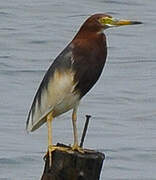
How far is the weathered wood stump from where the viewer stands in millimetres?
8570

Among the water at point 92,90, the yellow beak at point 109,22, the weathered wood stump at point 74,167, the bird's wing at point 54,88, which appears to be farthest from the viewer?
the water at point 92,90

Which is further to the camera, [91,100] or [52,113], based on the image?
[91,100]

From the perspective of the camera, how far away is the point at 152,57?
19859 mm

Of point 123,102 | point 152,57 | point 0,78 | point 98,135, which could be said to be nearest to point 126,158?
point 98,135

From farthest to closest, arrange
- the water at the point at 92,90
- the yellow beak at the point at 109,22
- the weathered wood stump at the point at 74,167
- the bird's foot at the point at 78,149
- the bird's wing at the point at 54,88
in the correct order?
1. the water at the point at 92,90
2. the bird's wing at the point at 54,88
3. the yellow beak at the point at 109,22
4. the bird's foot at the point at 78,149
5. the weathered wood stump at the point at 74,167

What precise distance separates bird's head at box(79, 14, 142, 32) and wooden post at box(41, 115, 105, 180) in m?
1.09

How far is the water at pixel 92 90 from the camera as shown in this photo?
46.5 feet

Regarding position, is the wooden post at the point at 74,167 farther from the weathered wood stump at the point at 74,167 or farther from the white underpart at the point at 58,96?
the white underpart at the point at 58,96

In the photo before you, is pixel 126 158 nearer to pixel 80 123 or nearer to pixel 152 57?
pixel 80 123

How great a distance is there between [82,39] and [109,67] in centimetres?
928

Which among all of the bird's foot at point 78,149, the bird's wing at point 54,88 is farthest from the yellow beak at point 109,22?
the bird's foot at point 78,149

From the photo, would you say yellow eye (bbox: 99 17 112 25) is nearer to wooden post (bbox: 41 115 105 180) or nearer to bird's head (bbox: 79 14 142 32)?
bird's head (bbox: 79 14 142 32)

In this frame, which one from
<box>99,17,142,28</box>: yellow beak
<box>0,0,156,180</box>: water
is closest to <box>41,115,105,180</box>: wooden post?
<box>99,17,142,28</box>: yellow beak

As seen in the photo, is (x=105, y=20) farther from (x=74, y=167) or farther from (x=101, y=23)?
(x=74, y=167)
